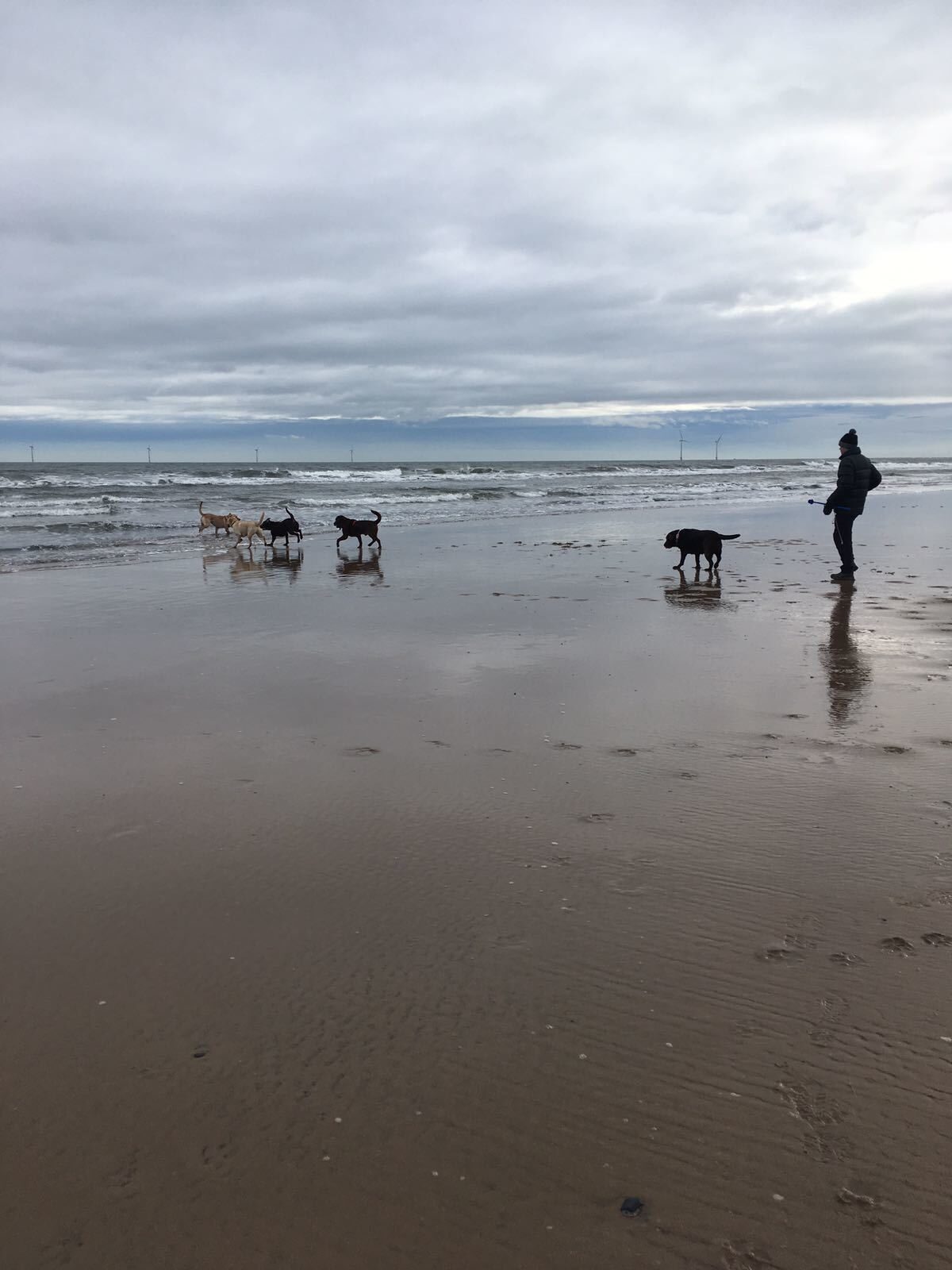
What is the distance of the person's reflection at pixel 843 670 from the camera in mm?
5676

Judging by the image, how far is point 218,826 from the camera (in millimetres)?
3916

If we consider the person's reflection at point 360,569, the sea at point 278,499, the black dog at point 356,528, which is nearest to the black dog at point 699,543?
the person's reflection at point 360,569

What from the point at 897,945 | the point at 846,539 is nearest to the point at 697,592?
the point at 846,539

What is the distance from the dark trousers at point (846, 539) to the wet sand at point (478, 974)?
6.09 m

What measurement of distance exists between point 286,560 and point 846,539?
921cm

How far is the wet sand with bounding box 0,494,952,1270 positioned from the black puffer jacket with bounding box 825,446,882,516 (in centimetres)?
627

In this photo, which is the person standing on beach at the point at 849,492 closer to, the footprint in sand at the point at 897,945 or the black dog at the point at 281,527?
the footprint in sand at the point at 897,945

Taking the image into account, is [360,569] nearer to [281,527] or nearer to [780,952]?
[281,527]

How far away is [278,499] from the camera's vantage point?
34375mm

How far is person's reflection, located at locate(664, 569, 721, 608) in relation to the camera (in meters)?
10.1

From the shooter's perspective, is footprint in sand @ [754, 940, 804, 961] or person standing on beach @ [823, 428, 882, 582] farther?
person standing on beach @ [823, 428, 882, 582]

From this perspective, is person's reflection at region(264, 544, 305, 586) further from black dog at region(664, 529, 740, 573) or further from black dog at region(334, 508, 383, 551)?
black dog at region(664, 529, 740, 573)

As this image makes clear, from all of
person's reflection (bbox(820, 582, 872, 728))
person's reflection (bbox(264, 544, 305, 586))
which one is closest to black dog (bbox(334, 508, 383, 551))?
person's reflection (bbox(264, 544, 305, 586))

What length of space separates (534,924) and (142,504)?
31831mm
